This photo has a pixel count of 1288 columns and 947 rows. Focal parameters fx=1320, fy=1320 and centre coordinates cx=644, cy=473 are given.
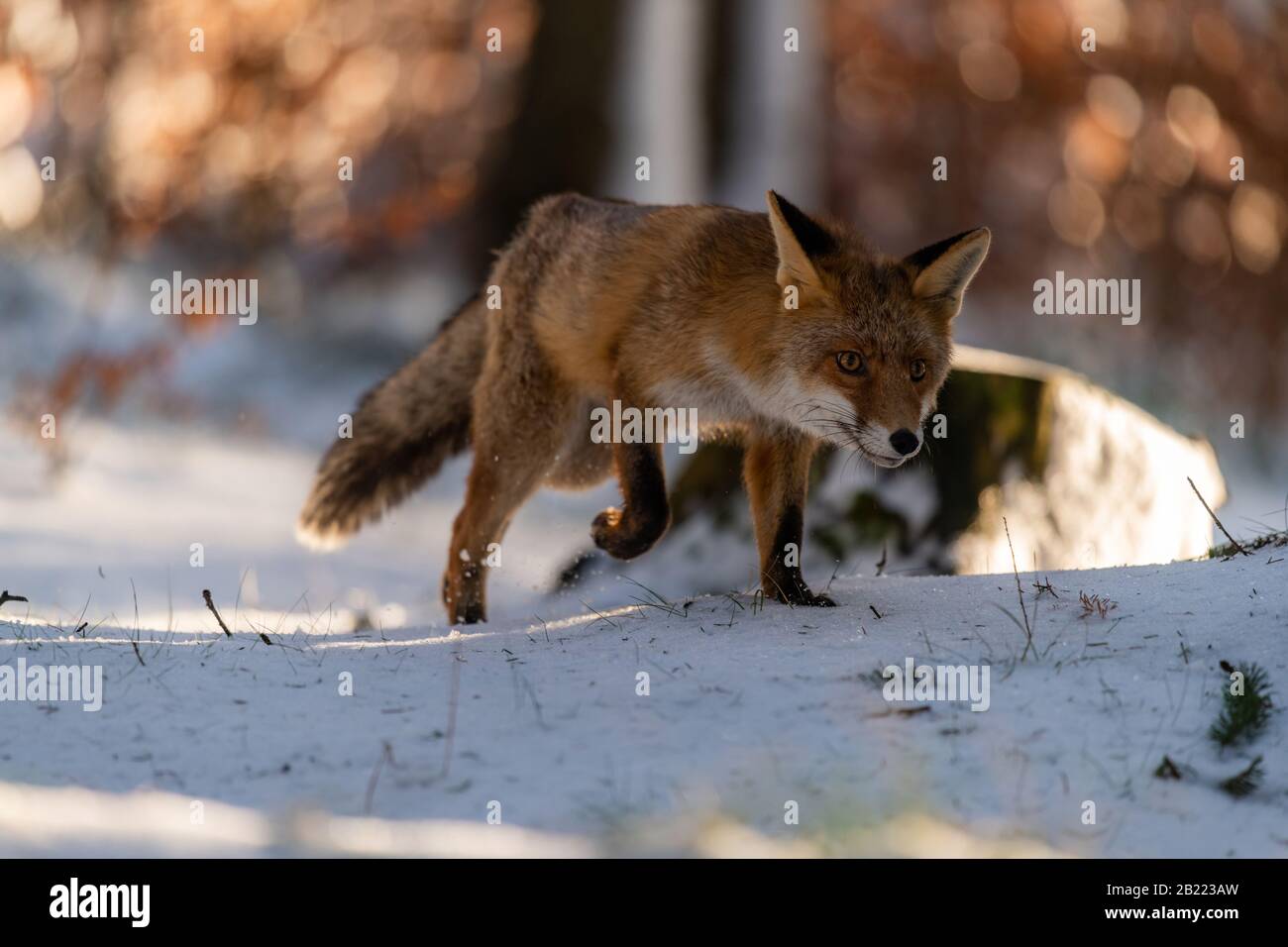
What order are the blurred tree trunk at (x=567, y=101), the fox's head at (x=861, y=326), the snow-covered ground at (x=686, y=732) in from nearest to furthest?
the snow-covered ground at (x=686, y=732) < the fox's head at (x=861, y=326) < the blurred tree trunk at (x=567, y=101)

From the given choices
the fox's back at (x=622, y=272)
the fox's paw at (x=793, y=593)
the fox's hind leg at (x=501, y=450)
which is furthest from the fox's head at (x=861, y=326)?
the fox's hind leg at (x=501, y=450)

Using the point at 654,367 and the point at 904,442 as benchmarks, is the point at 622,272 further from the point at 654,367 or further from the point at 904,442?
the point at 904,442

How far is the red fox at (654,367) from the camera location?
5.17m

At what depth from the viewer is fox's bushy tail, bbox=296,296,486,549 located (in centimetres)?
733

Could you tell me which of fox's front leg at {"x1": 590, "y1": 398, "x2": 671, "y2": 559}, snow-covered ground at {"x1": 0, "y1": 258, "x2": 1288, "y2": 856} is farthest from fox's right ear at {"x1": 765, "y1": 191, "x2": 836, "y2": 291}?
snow-covered ground at {"x1": 0, "y1": 258, "x2": 1288, "y2": 856}

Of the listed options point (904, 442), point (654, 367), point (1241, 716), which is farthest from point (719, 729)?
point (654, 367)

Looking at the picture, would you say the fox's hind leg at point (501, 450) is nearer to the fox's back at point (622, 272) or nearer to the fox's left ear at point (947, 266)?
the fox's back at point (622, 272)

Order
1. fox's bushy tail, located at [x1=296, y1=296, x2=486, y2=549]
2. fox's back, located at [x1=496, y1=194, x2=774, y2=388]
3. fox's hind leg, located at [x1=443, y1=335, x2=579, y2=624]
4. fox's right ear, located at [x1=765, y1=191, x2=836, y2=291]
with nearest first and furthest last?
fox's right ear, located at [x1=765, y1=191, x2=836, y2=291]
fox's back, located at [x1=496, y1=194, x2=774, y2=388]
fox's hind leg, located at [x1=443, y1=335, x2=579, y2=624]
fox's bushy tail, located at [x1=296, y1=296, x2=486, y2=549]

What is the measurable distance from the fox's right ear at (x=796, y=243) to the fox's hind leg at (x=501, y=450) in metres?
1.50

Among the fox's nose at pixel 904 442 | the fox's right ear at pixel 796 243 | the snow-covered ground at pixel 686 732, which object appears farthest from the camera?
the fox's right ear at pixel 796 243

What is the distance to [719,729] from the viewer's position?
3645 mm

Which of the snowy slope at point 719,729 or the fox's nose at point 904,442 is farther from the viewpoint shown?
the fox's nose at point 904,442

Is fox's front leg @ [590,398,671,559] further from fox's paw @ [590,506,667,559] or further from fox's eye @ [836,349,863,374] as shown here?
fox's eye @ [836,349,863,374]
